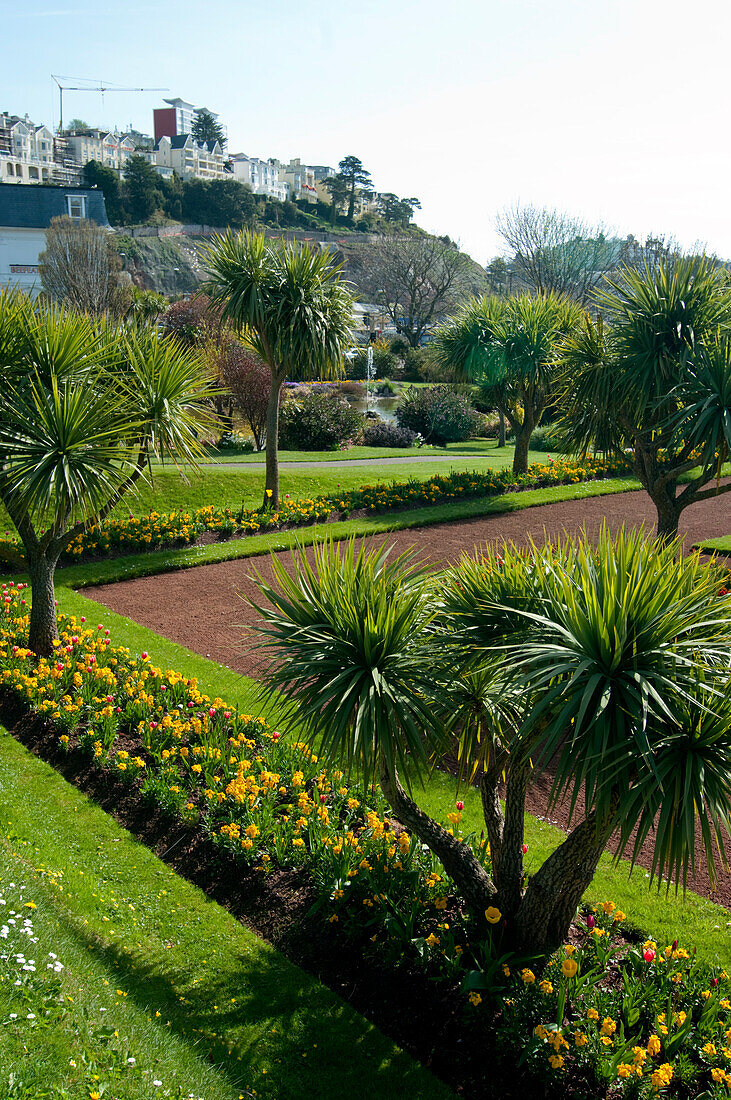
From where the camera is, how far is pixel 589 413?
11.4 metres

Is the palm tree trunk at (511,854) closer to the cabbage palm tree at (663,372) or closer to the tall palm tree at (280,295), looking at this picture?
the cabbage palm tree at (663,372)

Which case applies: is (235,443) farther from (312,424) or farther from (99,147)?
(99,147)

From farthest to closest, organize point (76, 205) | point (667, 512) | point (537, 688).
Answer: point (76, 205) → point (667, 512) → point (537, 688)

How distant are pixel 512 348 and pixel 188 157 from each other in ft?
513

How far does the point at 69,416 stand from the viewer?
7469 mm

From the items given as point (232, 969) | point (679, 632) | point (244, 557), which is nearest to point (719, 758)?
point (679, 632)

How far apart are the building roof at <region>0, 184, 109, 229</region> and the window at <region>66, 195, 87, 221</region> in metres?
0.33

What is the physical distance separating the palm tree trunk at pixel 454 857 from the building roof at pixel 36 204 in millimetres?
75955

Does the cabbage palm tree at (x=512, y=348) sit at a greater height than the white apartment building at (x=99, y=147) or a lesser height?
lesser

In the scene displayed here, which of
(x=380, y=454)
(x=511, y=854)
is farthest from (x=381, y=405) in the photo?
(x=511, y=854)

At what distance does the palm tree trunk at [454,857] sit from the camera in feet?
15.0

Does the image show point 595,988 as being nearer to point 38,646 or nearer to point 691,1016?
point 691,1016

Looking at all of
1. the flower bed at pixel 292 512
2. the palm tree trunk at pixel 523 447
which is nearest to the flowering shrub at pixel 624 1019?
the flower bed at pixel 292 512

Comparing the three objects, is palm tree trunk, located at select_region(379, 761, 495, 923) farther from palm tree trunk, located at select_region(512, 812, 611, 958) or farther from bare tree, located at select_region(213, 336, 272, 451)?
bare tree, located at select_region(213, 336, 272, 451)
